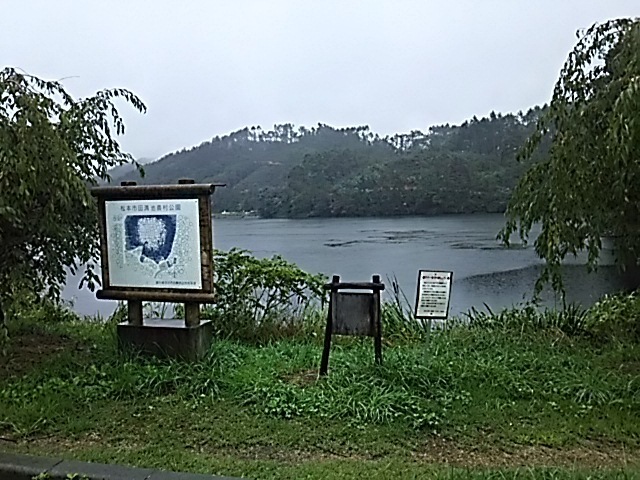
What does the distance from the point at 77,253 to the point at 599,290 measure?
6655 mm

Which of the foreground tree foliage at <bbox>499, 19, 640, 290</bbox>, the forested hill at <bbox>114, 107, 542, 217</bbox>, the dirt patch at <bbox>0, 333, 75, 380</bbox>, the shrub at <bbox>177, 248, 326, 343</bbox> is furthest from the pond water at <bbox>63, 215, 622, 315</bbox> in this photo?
the foreground tree foliage at <bbox>499, 19, 640, 290</bbox>

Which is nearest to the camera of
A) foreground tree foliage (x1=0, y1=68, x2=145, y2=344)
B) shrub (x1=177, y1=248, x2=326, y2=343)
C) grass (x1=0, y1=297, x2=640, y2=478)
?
grass (x1=0, y1=297, x2=640, y2=478)

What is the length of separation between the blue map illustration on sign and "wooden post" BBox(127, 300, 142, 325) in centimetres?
35

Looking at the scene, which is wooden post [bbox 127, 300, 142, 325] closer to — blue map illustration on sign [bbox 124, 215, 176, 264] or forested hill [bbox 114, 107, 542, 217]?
blue map illustration on sign [bbox 124, 215, 176, 264]

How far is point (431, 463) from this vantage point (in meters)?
3.05

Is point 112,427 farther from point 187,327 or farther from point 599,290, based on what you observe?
point 599,290

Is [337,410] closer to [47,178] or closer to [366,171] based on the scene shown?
[47,178]

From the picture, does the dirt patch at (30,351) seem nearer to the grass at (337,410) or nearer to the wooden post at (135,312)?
the grass at (337,410)

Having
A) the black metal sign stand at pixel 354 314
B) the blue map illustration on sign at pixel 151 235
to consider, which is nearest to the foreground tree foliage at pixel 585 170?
the black metal sign stand at pixel 354 314

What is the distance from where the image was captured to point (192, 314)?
461cm

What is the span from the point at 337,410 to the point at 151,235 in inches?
78.6

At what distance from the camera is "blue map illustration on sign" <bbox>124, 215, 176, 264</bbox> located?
15.2 feet

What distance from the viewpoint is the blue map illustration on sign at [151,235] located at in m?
4.62

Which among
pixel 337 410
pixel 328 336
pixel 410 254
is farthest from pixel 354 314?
pixel 410 254
